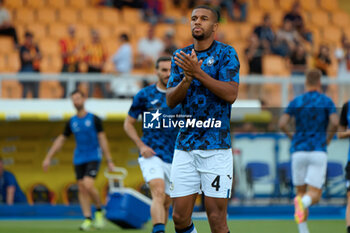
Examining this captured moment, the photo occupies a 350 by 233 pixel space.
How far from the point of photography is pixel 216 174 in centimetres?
591

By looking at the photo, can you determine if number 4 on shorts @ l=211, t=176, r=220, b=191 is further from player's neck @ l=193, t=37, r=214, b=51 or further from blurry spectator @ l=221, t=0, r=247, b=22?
blurry spectator @ l=221, t=0, r=247, b=22

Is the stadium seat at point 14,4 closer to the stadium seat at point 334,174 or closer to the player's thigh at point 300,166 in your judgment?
the stadium seat at point 334,174

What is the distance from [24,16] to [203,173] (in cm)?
1621

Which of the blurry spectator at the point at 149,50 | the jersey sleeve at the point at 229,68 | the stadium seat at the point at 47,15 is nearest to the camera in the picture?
the jersey sleeve at the point at 229,68

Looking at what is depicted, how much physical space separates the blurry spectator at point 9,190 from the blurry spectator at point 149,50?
4.47 metres

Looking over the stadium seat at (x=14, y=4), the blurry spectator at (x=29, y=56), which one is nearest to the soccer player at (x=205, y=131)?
the blurry spectator at (x=29, y=56)

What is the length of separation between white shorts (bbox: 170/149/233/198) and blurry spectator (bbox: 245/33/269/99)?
959cm

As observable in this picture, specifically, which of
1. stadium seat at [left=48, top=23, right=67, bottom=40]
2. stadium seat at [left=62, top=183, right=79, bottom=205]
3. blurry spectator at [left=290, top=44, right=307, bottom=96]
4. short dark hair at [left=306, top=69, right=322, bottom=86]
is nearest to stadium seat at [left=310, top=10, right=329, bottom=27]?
blurry spectator at [left=290, top=44, right=307, bottom=96]

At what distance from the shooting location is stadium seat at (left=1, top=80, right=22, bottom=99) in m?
14.9

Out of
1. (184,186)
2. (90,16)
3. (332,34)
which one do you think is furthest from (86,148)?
(332,34)

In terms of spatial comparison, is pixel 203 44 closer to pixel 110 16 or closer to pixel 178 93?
pixel 178 93

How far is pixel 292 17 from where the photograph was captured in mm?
20969

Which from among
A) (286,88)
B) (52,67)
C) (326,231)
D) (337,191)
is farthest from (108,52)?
(326,231)

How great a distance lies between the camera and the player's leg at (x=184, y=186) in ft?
19.6
